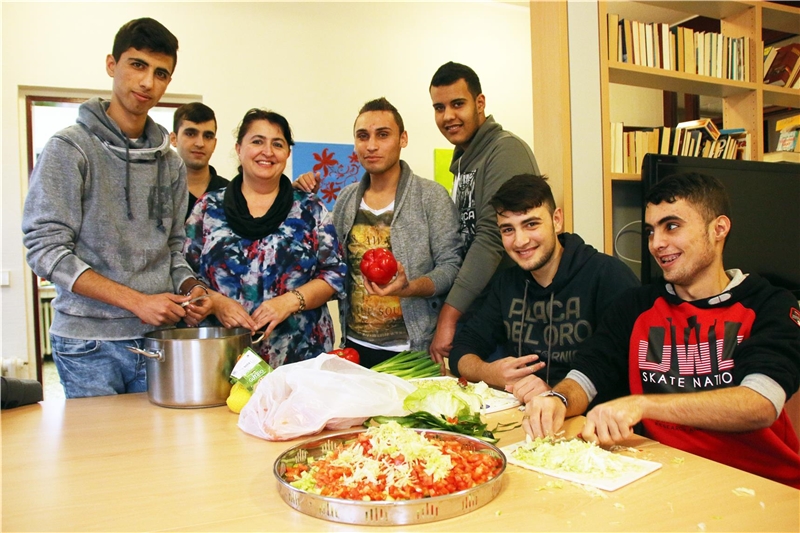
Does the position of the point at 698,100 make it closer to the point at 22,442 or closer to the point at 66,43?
the point at 66,43

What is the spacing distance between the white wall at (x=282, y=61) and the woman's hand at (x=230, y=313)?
8.44 feet

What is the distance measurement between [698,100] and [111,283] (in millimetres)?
5928

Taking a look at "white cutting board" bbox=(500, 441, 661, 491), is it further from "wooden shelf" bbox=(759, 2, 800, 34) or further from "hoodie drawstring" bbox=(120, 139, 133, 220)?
"wooden shelf" bbox=(759, 2, 800, 34)

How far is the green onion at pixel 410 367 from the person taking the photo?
1.91 m

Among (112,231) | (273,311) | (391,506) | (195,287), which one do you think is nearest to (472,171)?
(273,311)

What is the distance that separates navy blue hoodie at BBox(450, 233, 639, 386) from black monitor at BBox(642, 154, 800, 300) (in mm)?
977

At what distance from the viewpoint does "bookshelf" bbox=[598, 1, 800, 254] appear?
278cm

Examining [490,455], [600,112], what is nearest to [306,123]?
[600,112]

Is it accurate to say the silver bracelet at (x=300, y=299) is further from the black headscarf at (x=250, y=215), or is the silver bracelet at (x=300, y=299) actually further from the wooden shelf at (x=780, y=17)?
the wooden shelf at (x=780, y=17)

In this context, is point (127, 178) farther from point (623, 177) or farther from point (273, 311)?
point (623, 177)

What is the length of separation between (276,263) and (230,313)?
0.25 meters

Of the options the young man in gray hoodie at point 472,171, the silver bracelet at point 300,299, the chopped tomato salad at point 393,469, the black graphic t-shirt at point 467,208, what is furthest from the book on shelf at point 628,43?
the chopped tomato salad at point 393,469

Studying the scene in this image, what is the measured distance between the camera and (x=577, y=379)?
1.70 metres

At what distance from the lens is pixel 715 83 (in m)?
3.25
